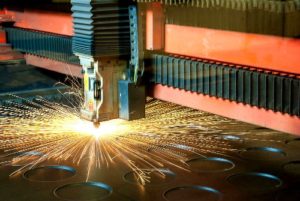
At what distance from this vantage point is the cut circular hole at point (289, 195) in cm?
299

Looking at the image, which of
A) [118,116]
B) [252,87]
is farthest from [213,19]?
[118,116]

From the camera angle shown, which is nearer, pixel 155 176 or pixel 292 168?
pixel 155 176

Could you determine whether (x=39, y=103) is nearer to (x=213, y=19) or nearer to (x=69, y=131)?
(x=69, y=131)

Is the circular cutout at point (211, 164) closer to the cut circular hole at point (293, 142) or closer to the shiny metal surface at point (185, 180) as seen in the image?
the shiny metal surface at point (185, 180)

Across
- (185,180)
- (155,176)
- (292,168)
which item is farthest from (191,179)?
(292,168)

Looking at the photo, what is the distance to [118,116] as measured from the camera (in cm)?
363

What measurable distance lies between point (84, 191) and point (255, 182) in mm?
1061

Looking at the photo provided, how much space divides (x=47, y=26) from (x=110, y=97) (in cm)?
180

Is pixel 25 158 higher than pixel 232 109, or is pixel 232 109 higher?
pixel 232 109

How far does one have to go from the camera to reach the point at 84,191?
10.5ft

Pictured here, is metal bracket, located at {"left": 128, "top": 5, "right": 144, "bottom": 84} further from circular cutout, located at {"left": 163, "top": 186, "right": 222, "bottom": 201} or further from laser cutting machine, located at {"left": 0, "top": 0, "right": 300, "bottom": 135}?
circular cutout, located at {"left": 163, "top": 186, "right": 222, "bottom": 201}

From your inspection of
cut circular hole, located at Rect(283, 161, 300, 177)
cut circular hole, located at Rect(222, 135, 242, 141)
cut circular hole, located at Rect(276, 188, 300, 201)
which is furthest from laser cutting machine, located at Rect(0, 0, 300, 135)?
cut circular hole, located at Rect(222, 135, 242, 141)

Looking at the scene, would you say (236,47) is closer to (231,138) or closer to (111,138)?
(231,138)

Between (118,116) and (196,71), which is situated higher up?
(196,71)
